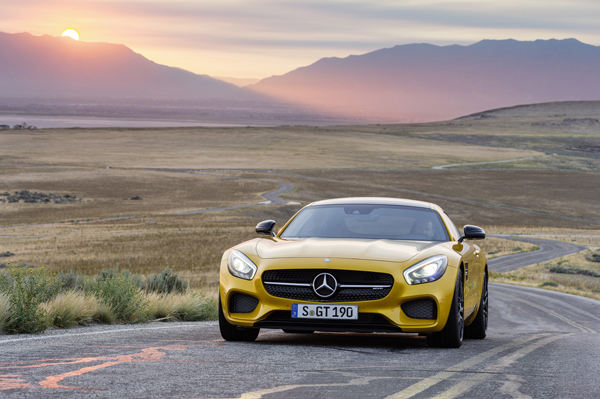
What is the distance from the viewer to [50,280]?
32.4 ft

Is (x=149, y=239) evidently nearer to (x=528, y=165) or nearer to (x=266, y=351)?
(x=266, y=351)

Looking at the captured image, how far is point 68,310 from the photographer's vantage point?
9180 mm

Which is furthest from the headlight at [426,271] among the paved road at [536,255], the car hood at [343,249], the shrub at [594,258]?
the shrub at [594,258]

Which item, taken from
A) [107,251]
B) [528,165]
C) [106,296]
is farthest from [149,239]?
[528,165]

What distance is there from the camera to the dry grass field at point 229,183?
3962 centimetres

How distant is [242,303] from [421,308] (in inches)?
71.7

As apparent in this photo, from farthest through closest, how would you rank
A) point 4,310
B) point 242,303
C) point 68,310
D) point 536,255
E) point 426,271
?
point 536,255
point 68,310
point 4,310
point 242,303
point 426,271

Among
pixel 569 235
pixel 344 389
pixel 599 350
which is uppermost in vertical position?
pixel 344 389

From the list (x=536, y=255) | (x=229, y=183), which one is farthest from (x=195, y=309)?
(x=229, y=183)

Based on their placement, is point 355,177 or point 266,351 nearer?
point 266,351

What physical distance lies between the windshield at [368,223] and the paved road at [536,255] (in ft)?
109

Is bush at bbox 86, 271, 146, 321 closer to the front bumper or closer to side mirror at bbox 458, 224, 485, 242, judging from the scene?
the front bumper

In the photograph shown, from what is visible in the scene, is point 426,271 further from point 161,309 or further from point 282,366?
point 161,309

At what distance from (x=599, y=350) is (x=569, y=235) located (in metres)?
56.8
